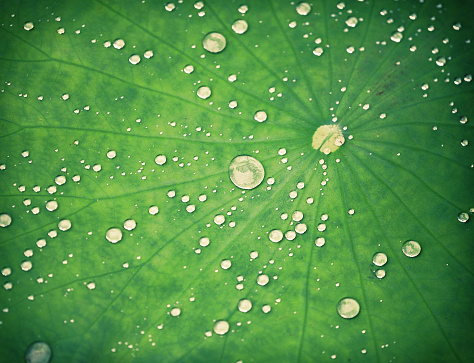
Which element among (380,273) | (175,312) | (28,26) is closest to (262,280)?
(175,312)

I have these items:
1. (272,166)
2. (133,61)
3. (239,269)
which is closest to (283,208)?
(272,166)

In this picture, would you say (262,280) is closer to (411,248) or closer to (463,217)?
(411,248)

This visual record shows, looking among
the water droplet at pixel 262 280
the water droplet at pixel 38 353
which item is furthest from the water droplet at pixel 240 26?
the water droplet at pixel 38 353

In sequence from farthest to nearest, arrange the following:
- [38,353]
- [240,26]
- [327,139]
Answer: [240,26] → [327,139] → [38,353]

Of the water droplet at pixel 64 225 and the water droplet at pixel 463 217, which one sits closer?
the water droplet at pixel 64 225

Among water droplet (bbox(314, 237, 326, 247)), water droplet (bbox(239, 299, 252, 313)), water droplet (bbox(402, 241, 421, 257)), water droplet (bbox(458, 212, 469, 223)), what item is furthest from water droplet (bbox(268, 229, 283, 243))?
water droplet (bbox(458, 212, 469, 223))

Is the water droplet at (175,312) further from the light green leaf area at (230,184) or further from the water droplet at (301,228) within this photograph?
the water droplet at (301,228)

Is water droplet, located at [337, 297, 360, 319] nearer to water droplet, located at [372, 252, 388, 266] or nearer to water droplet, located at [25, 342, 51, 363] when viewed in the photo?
water droplet, located at [372, 252, 388, 266]
